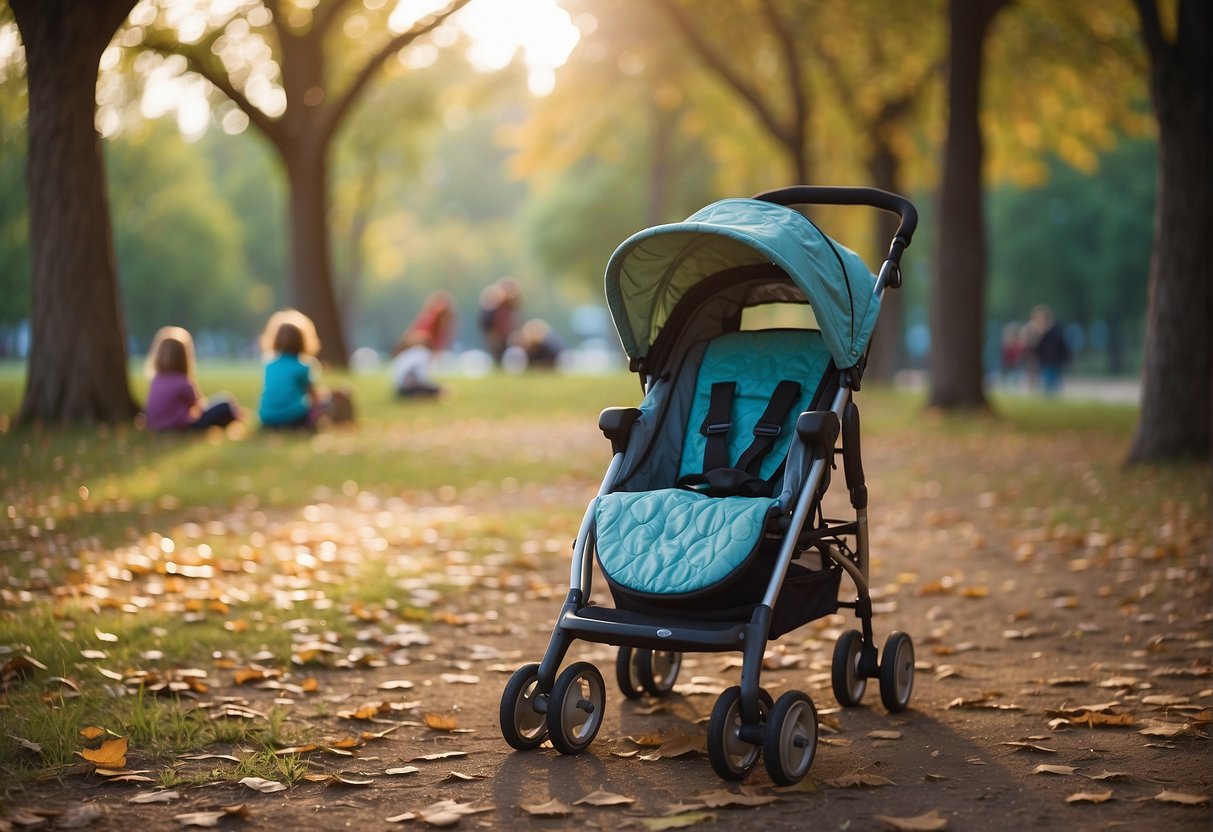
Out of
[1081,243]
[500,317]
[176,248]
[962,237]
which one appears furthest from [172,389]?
[176,248]

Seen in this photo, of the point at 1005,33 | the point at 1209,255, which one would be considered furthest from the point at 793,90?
the point at 1209,255

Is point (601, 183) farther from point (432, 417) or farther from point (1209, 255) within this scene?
point (1209, 255)

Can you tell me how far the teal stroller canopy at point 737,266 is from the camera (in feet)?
15.9

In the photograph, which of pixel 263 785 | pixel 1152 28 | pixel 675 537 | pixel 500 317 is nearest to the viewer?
pixel 263 785

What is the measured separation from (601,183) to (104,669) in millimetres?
43850

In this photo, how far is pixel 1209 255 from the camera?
11930 millimetres

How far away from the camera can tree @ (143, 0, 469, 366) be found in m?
21.2

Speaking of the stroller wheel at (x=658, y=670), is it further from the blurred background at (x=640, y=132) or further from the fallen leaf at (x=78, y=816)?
the blurred background at (x=640, y=132)

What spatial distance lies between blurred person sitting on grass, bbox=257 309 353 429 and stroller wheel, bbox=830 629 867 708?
942 cm

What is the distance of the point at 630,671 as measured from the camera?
550cm

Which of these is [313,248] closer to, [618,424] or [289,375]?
[289,375]

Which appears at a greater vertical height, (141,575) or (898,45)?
(898,45)

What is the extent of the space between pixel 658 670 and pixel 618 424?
A: 1229 millimetres

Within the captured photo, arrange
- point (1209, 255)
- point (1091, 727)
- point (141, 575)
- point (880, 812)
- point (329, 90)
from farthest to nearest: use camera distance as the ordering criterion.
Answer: point (329, 90) → point (1209, 255) → point (141, 575) → point (1091, 727) → point (880, 812)
